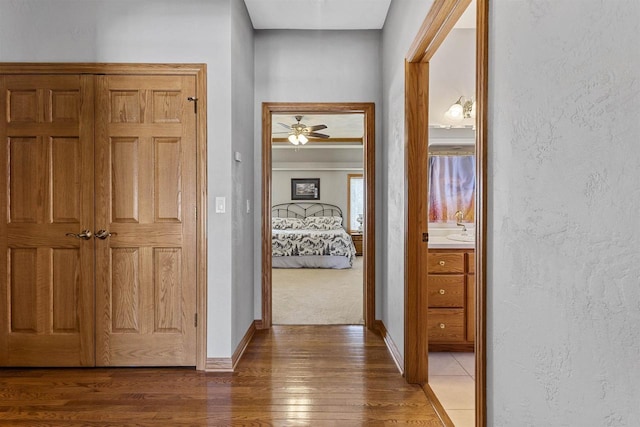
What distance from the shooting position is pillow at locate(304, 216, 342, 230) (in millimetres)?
8555

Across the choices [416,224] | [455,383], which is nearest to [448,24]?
[416,224]

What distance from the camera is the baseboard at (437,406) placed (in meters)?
2.00

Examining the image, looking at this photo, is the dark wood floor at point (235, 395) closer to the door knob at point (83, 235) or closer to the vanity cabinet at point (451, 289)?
the vanity cabinet at point (451, 289)

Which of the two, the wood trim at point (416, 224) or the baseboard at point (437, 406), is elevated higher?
the wood trim at point (416, 224)

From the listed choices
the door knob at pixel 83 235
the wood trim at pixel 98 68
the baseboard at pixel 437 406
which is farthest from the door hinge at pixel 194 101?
the baseboard at pixel 437 406

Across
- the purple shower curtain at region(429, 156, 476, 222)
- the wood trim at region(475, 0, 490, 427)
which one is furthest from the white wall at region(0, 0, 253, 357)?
the purple shower curtain at region(429, 156, 476, 222)

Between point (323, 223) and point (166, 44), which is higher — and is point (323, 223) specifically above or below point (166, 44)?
below

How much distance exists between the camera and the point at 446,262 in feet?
9.76

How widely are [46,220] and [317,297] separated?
9.91ft

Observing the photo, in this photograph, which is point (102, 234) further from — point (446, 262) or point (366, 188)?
point (446, 262)

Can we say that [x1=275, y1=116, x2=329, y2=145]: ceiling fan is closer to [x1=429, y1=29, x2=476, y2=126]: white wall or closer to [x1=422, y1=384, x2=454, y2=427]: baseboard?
[x1=429, y1=29, x2=476, y2=126]: white wall
